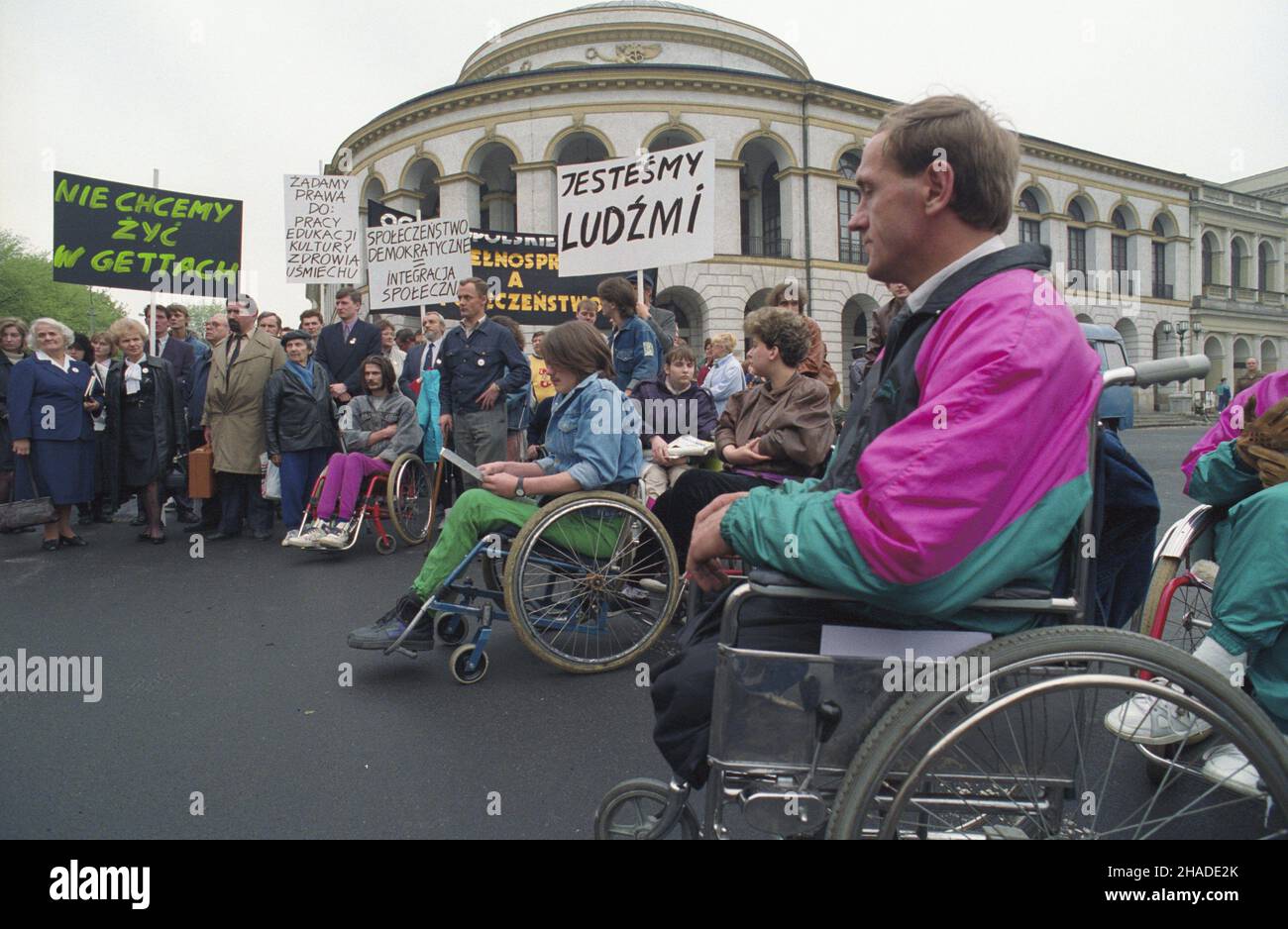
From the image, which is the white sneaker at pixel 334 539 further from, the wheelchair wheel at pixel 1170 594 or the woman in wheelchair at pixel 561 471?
the wheelchair wheel at pixel 1170 594

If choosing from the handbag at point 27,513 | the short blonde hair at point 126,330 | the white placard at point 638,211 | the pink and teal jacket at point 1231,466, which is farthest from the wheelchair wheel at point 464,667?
the short blonde hair at point 126,330

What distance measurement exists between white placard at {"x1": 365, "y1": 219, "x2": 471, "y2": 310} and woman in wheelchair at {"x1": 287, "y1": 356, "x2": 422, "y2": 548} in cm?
399

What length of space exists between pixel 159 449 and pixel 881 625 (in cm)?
861

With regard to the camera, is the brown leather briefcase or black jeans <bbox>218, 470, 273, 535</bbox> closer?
the brown leather briefcase

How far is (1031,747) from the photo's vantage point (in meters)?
1.58

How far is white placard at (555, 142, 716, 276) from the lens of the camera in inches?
309

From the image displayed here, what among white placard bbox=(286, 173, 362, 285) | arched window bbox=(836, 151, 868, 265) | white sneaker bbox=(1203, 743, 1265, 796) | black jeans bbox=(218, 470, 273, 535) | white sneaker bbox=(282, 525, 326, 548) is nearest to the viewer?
white sneaker bbox=(1203, 743, 1265, 796)

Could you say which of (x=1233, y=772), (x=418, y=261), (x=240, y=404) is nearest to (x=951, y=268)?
(x=1233, y=772)

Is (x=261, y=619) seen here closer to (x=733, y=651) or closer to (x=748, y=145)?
(x=733, y=651)

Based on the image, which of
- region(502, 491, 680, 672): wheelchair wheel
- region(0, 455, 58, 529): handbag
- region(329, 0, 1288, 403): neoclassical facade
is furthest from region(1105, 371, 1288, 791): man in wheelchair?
region(329, 0, 1288, 403): neoclassical facade

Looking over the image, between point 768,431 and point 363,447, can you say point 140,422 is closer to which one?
point 363,447

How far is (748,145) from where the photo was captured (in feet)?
104

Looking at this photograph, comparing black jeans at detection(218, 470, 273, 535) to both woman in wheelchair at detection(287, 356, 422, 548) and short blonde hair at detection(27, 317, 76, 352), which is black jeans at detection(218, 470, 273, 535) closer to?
woman in wheelchair at detection(287, 356, 422, 548)
